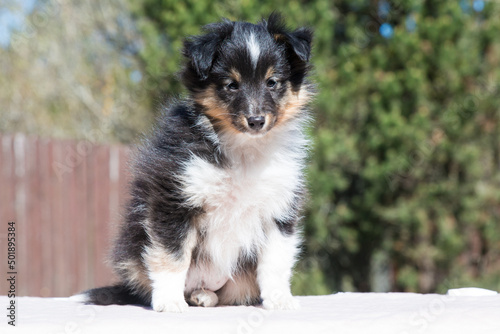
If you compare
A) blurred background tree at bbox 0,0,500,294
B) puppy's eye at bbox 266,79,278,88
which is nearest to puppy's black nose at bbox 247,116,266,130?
puppy's eye at bbox 266,79,278,88

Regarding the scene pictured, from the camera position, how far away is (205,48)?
343 centimetres

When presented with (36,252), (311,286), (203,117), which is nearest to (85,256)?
(36,252)

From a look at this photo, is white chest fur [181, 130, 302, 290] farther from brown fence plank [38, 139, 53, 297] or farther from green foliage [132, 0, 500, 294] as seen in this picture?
brown fence plank [38, 139, 53, 297]

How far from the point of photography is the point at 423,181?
29.1 feet

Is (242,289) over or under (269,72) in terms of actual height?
under

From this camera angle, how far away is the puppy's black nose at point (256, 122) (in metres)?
3.33

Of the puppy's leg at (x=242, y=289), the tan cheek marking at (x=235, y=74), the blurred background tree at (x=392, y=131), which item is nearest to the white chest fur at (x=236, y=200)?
the puppy's leg at (x=242, y=289)

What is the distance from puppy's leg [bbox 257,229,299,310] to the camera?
11.4 feet

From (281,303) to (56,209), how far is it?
524 centimetres

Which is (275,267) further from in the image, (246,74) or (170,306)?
(246,74)

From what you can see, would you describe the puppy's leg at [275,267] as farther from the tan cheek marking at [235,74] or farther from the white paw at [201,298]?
the tan cheek marking at [235,74]

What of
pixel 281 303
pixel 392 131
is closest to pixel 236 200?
pixel 281 303

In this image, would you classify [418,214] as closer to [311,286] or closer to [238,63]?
[311,286]

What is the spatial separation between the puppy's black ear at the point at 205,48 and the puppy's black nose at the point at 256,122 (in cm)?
38
